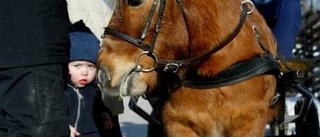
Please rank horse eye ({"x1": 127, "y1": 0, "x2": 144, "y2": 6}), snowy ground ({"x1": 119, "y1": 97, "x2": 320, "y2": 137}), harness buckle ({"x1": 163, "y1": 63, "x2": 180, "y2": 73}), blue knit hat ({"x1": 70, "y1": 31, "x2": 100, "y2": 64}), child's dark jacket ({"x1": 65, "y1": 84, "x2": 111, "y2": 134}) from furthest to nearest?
1. snowy ground ({"x1": 119, "y1": 97, "x2": 320, "y2": 137})
2. child's dark jacket ({"x1": 65, "y1": 84, "x2": 111, "y2": 134})
3. blue knit hat ({"x1": 70, "y1": 31, "x2": 100, "y2": 64})
4. harness buckle ({"x1": 163, "y1": 63, "x2": 180, "y2": 73})
5. horse eye ({"x1": 127, "y1": 0, "x2": 144, "y2": 6})

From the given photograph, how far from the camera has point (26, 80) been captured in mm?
3271

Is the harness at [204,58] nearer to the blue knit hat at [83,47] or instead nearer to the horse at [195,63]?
the horse at [195,63]

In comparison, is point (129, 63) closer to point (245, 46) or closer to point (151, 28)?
point (151, 28)

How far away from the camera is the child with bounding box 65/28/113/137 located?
4.09 m

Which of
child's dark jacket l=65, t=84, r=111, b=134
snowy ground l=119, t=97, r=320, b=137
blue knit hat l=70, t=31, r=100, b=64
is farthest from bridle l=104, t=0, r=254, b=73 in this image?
snowy ground l=119, t=97, r=320, b=137

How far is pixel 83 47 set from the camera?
4.07m

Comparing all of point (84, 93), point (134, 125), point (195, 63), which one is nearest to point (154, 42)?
point (195, 63)

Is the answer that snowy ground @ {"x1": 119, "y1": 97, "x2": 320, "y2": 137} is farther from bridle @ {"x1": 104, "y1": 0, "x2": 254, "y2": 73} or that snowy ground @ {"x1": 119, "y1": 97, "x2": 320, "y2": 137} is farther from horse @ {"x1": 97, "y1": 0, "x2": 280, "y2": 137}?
bridle @ {"x1": 104, "y1": 0, "x2": 254, "y2": 73}

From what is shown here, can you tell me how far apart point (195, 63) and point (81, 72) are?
1.10 meters

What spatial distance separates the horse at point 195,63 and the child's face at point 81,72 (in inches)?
30.5

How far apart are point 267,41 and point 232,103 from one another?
0.44m

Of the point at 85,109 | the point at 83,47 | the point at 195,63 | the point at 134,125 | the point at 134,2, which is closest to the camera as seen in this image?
the point at 134,2

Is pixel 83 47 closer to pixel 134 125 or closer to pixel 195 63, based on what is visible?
pixel 195 63

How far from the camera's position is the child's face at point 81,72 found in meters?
4.11
